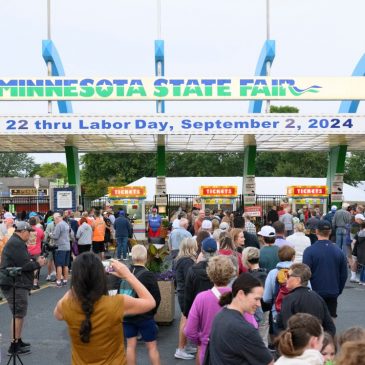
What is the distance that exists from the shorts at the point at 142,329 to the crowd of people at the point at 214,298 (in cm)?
1

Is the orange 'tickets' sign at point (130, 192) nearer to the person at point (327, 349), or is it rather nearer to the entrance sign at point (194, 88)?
the entrance sign at point (194, 88)

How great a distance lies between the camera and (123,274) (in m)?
3.50

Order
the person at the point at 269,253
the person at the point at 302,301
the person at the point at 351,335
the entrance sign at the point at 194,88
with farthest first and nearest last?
the entrance sign at the point at 194,88 < the person at the point at 269,253 < the person at the point at 302,301 < the person at the point at 351,335

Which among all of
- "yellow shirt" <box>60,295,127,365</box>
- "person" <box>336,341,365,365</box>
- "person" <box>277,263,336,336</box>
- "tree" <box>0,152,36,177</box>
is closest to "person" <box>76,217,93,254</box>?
"person" <box>277,263,336,336</box>

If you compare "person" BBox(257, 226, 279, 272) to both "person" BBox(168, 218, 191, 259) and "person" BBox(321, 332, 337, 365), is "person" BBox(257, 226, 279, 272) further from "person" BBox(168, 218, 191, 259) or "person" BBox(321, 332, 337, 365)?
"person" BBox(168, 218, 191, 259)

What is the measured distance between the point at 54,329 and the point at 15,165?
97061mm

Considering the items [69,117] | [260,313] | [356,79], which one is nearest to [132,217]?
[69,117]

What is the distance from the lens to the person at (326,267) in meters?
6.66

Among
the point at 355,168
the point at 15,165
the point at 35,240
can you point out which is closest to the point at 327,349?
the point at 35,240

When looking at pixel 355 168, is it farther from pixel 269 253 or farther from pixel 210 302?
pixel 210 302

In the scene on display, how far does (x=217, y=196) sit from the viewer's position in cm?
2300

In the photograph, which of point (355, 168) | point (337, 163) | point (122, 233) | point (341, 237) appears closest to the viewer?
point (341, 237)

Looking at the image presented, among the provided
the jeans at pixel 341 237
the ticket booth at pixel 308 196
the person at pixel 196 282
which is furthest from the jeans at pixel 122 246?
the person at pixel 196 282

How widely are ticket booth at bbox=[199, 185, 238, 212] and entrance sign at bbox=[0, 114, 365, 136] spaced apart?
148 inches
